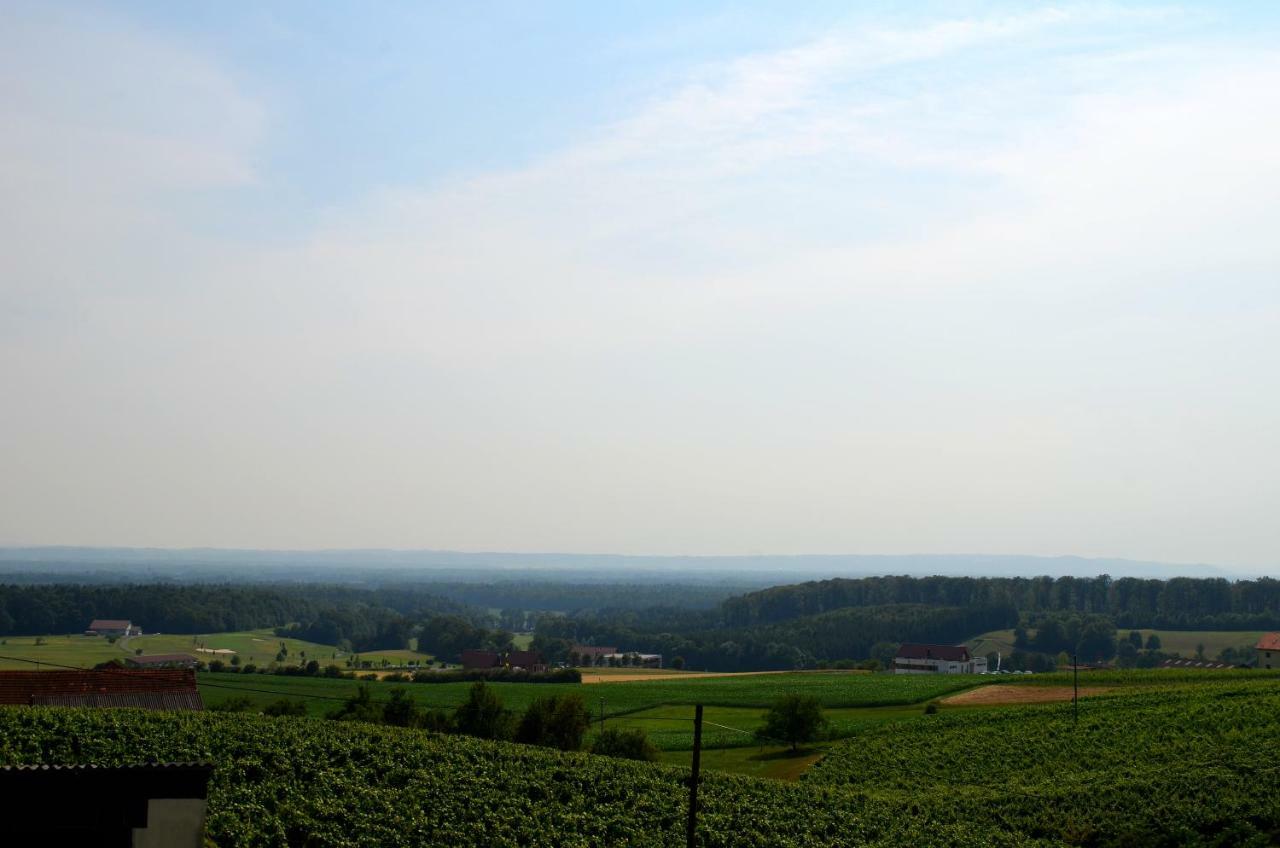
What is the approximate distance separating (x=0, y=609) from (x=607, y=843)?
416 ft

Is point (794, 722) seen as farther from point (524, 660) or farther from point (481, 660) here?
point (481, 660)

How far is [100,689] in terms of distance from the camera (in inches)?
1639

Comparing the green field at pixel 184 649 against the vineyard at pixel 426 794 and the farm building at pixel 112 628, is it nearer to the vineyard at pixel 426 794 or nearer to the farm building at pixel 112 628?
the farm building at pixel 112 628

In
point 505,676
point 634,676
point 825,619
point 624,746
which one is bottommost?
point 634,676

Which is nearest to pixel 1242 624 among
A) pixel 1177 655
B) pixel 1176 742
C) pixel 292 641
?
pixel 1177 655

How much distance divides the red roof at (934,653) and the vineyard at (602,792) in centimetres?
6920

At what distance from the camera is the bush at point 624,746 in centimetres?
4553

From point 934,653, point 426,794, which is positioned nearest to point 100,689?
point 426,794

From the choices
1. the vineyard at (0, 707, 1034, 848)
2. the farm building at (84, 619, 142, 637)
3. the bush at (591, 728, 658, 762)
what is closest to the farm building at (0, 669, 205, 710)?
the vineyard at (0, 707, 1034, 848)

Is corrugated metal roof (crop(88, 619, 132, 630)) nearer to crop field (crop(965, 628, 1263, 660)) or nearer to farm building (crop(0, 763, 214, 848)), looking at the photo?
crop field (crop(965, 628, 1263, 660))

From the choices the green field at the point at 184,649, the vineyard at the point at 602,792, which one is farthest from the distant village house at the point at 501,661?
the vineyard at the point at 602,792

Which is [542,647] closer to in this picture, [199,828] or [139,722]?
[139,722]

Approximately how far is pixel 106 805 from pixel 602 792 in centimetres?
2150

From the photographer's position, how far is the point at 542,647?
136m
